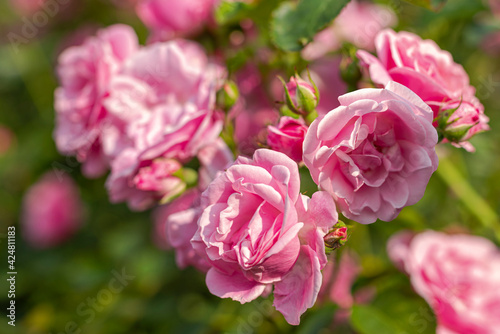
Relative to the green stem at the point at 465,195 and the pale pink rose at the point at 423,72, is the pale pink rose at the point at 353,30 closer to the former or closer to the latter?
the pale pink rose at the point at 423,72

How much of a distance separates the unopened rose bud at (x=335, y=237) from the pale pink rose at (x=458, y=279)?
1.62ft

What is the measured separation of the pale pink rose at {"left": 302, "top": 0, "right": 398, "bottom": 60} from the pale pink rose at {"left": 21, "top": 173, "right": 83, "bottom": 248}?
135 cm

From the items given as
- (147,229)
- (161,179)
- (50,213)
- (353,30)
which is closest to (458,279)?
(161,179)

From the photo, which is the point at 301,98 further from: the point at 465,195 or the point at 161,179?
the point at 465,195

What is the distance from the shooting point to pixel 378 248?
1.63 meters

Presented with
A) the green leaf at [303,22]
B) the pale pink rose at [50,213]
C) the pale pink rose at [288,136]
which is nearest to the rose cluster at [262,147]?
the pale pink rose at [288,136]

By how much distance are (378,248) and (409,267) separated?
43 cm

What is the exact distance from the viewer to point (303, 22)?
38.5 inches

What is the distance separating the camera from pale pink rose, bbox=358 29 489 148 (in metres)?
0.83

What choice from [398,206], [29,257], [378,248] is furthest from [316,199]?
[29,257]

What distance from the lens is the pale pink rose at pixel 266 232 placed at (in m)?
0.71

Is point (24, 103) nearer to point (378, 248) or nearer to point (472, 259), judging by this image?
point (378, 248)

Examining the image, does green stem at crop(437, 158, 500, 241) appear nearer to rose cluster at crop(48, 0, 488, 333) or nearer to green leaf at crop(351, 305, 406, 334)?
rose cluster at crop(48, 0, 488, 333)

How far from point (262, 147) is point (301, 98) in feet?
0.37
